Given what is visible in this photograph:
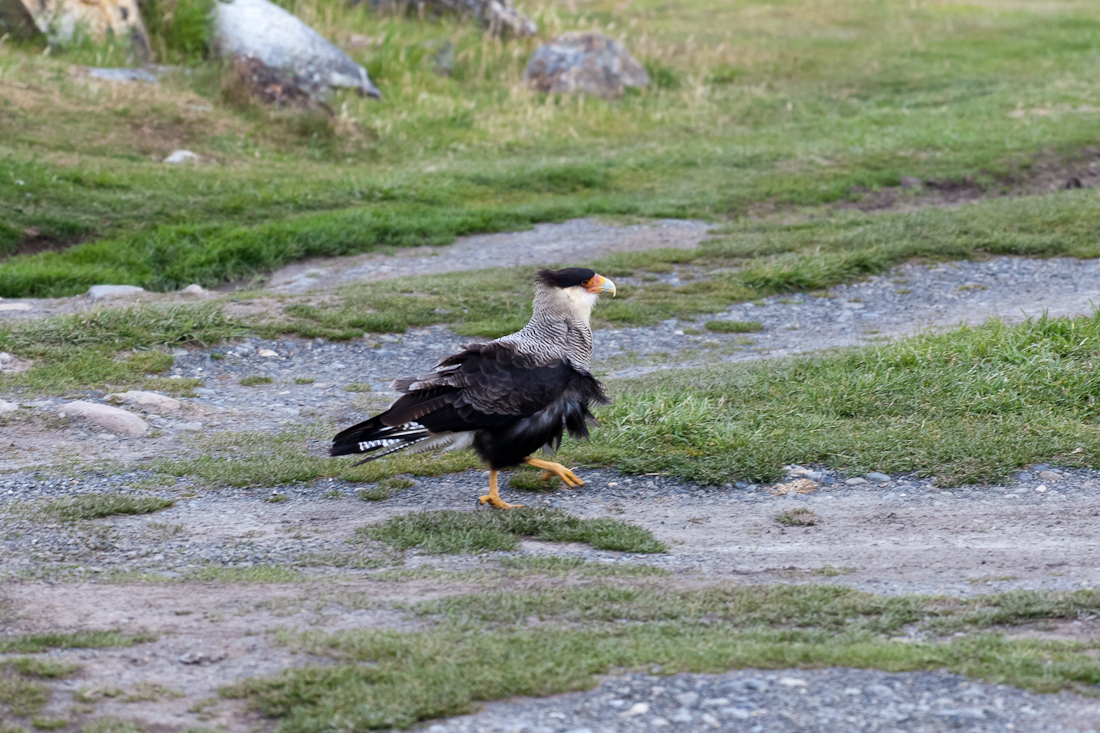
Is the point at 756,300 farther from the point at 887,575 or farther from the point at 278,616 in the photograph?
the point at 278,616

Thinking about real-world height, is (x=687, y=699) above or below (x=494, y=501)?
above

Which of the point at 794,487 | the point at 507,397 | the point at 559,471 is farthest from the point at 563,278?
the point at 794,487

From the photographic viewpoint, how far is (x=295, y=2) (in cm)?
2017

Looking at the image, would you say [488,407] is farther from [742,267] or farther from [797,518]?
[742,267]

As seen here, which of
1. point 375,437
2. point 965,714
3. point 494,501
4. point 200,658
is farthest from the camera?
point 494,501

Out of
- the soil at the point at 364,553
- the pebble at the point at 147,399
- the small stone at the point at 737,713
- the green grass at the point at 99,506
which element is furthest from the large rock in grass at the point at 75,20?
the small stone at the point at 737,713

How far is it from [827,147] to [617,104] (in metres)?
4.47

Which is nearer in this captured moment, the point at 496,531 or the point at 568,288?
the point at 496,531

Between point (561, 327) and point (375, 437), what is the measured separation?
1.23 metres

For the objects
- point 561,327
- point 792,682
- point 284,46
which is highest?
point 284,46

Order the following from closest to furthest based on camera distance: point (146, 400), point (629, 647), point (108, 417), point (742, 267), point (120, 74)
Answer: point (629, 647)
point (108, 417)
point (146, 400)
point (742, 267)
point (120, 74)

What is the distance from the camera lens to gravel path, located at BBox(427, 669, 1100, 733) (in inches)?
133

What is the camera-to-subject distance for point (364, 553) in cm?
511

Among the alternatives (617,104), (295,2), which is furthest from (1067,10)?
(295,2)
